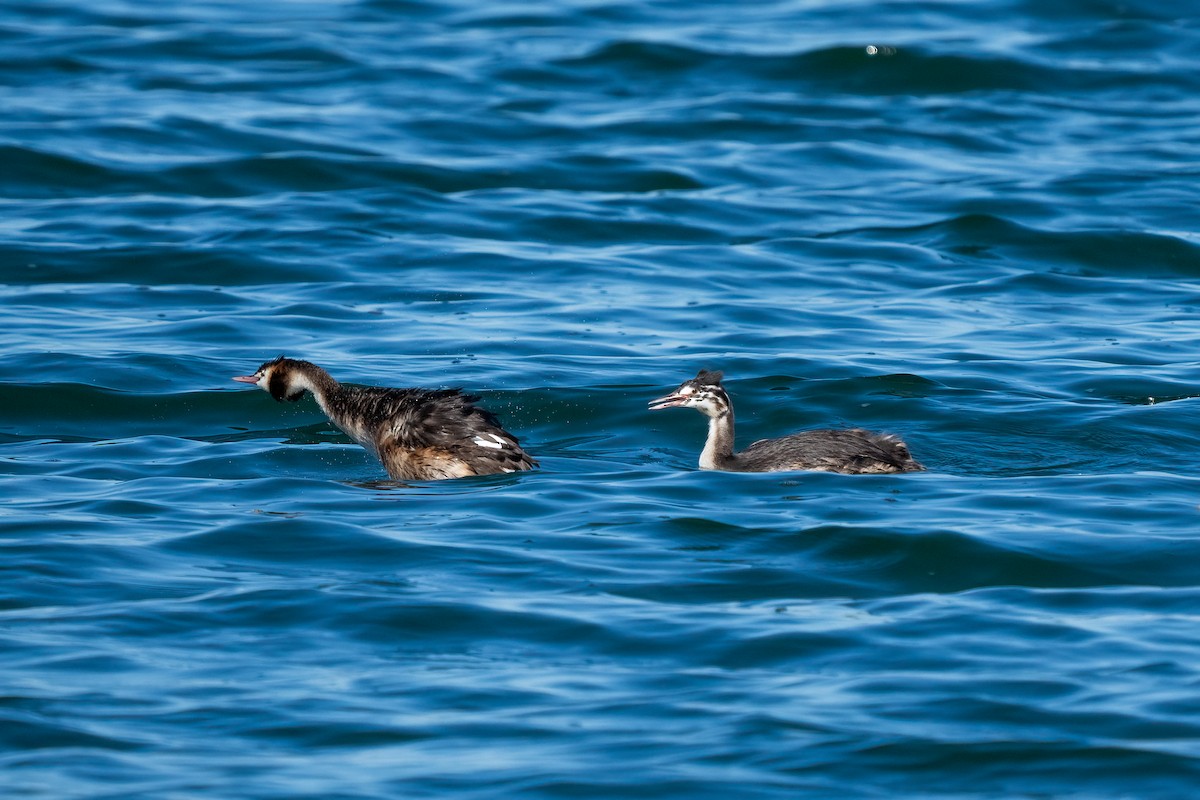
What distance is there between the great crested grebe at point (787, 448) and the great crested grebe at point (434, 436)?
3.96 ft

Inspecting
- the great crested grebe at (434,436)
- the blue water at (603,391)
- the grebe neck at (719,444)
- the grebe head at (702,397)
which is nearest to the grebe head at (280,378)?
the blue water at (603,391)

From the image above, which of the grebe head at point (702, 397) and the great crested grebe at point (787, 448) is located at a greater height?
the grebe head at point (702, 397)

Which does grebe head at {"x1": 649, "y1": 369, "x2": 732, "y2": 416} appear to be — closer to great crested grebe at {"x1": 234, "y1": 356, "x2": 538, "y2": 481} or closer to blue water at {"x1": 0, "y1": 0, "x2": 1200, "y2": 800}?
blue water at {"x1": 0, "y1": 0, "x2": 1200, "y2": 800}

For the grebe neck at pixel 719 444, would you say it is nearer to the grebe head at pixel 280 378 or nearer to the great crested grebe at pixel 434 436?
the great crested grebe at pixel 434 436

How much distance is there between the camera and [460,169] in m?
22.7

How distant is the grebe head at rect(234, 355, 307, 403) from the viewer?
43.9 ft

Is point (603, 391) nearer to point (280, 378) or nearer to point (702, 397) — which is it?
point (702, 397)

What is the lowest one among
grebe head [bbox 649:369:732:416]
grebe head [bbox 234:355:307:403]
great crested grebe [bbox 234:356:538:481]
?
great crested grebe [bbox 234:356:538:481]

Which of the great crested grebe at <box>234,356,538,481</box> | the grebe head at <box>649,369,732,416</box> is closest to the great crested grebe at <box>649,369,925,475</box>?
the grebe head at <box>649,369,732,416</box>

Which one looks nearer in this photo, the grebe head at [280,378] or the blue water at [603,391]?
the blue water at [603,391]

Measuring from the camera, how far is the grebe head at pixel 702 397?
42.2 ft

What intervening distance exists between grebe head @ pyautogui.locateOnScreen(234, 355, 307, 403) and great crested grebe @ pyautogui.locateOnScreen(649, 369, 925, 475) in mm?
2483

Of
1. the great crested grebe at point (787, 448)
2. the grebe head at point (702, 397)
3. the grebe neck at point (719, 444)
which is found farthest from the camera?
the grebe head at point (702, 397)

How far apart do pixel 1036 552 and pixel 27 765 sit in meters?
5.26
